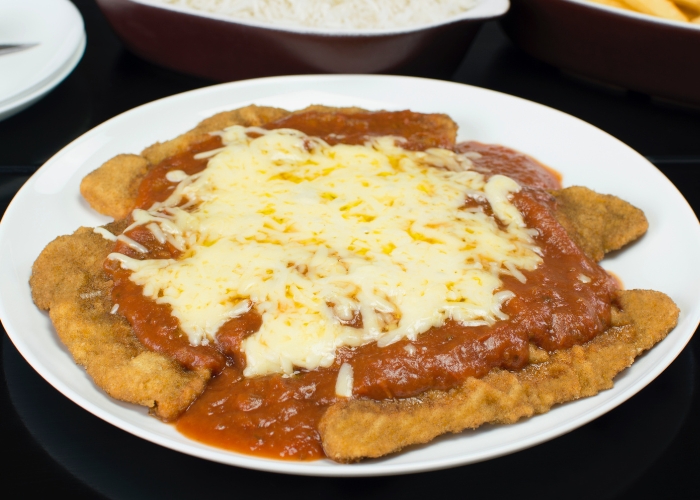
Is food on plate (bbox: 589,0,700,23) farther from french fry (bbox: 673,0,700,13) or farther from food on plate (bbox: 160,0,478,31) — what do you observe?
food on plate (bbox: 160,0,478,31)

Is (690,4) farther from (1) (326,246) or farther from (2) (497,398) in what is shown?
(2) (497,398)

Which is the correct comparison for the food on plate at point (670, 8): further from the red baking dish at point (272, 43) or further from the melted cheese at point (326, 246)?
the melted cheese at point (326, 246)

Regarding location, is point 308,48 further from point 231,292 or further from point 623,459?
point 623,459

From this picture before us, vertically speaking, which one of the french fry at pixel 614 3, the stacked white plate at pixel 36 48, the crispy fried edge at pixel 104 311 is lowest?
the stacked white plate at pixel 36 48

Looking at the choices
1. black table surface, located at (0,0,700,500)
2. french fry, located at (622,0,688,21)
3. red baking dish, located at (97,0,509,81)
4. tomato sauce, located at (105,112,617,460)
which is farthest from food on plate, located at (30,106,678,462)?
french fry, located at (622,0,688,21)

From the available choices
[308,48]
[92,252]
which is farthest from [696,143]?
[92,252]

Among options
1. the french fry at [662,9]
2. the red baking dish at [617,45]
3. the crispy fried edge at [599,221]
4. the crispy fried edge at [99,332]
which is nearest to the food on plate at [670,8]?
the french fry at [662,9]
